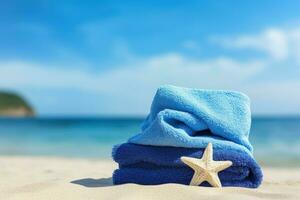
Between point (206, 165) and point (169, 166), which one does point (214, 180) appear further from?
point (169, 166)

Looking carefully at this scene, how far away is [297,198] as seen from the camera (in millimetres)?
2568

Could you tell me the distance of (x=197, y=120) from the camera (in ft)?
9.37

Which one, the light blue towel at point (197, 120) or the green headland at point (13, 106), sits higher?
the green headland at point (13, 106)

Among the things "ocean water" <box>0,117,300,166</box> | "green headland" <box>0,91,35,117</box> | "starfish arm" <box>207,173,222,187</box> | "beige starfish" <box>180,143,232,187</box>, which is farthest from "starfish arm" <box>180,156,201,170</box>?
"green headland" <box>0,91,35,117</box>

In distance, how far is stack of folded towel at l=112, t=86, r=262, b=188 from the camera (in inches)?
108

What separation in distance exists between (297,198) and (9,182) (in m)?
1.98

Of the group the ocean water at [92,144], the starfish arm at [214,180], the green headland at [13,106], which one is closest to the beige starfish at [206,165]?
the starfish arm at [214,180]

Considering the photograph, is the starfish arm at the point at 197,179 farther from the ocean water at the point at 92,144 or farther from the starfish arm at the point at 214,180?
the ocean water at the point at 92,144

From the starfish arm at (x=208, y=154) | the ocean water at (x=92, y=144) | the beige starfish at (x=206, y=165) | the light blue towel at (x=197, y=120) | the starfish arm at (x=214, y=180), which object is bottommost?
the starfish arm at (x=214, y=180)

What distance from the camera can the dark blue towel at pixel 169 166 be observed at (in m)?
2.76

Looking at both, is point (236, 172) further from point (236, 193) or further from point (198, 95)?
point (198, 95)

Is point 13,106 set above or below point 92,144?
above

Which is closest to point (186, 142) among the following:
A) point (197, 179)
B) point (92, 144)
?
point (197, 179)

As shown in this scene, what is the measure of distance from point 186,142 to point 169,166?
216 millimetres
